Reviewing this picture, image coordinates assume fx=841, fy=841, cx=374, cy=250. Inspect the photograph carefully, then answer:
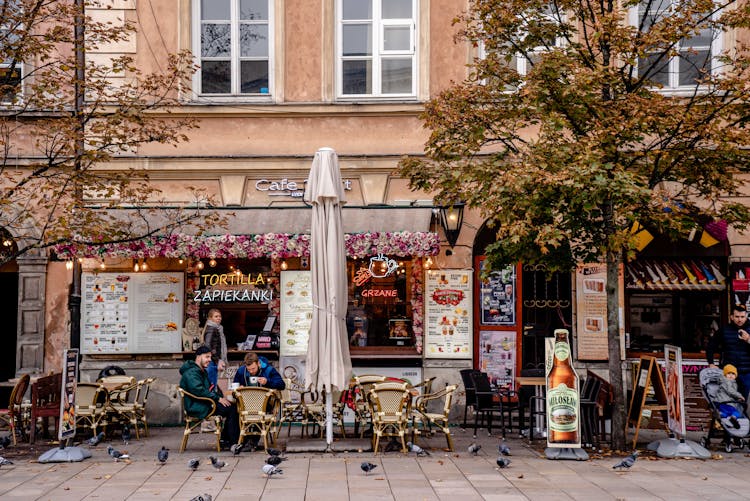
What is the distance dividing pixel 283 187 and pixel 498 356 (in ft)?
15.7

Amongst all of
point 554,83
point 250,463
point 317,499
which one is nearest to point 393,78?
point 554,83

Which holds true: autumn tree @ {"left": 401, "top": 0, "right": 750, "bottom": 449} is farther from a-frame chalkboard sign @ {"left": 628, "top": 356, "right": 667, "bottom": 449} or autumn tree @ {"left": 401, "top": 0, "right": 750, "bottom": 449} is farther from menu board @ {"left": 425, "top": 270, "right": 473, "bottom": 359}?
menu board @ {"left": 425, "top": 270, "right": 473, "bottom": 359}

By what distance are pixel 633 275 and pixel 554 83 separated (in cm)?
511

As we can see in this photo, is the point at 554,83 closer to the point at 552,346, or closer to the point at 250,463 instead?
the point at 552,346

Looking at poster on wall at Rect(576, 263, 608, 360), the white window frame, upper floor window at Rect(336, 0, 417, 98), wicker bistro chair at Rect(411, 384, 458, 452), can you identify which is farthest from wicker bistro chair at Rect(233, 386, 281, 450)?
the white window frame

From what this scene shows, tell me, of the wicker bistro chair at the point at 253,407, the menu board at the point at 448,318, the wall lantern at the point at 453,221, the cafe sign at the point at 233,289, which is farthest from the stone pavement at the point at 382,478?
the wall lantern at the point at 453,221

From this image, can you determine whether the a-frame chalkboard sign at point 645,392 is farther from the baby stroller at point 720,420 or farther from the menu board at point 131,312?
the menu board at point 131,312

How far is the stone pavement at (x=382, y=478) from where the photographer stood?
855cm

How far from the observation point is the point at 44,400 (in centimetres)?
1204

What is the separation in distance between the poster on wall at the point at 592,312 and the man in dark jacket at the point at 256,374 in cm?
551

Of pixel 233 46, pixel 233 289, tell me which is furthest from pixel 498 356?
pixel 233 46

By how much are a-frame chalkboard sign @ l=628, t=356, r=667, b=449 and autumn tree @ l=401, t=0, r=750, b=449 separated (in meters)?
0.53

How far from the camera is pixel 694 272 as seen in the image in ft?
48.2

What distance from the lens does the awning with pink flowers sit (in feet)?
44.4
